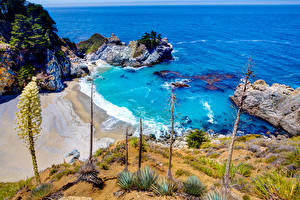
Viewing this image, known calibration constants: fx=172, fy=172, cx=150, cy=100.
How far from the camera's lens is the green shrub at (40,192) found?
361 inches

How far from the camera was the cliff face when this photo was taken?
27.9 metres

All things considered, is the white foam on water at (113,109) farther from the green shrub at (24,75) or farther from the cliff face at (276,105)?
the cliff face at (276,105)

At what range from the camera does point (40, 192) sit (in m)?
9.38

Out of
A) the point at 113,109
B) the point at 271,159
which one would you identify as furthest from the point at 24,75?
the point at 271,159

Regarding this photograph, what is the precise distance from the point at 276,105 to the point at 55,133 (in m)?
37.2

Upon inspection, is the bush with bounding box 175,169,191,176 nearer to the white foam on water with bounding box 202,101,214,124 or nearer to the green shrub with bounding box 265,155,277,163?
the green shrub with bounding box 265,155,277,163

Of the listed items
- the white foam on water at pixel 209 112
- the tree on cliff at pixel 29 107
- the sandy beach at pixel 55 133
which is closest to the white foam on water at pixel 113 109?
the sandy beach at pixel 55 133

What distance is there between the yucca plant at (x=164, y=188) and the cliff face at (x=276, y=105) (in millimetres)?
22070

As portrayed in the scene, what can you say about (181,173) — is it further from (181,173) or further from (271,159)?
(271,159)

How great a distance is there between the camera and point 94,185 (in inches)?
434

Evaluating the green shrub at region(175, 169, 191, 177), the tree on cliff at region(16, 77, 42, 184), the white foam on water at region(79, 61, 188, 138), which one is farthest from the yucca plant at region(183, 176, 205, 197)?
the white foam on water at region(79, 61, 188, 138)

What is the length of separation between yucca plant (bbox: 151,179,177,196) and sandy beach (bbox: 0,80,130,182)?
15.3 meters

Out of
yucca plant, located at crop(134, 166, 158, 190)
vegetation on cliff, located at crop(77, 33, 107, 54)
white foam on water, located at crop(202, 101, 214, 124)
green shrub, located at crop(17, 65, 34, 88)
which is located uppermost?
vegetation on cliff, located at crop(77, 33, 107, 54)

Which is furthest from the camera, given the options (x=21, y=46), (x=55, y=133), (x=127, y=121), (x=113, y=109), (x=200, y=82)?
(x=200, y=82)
